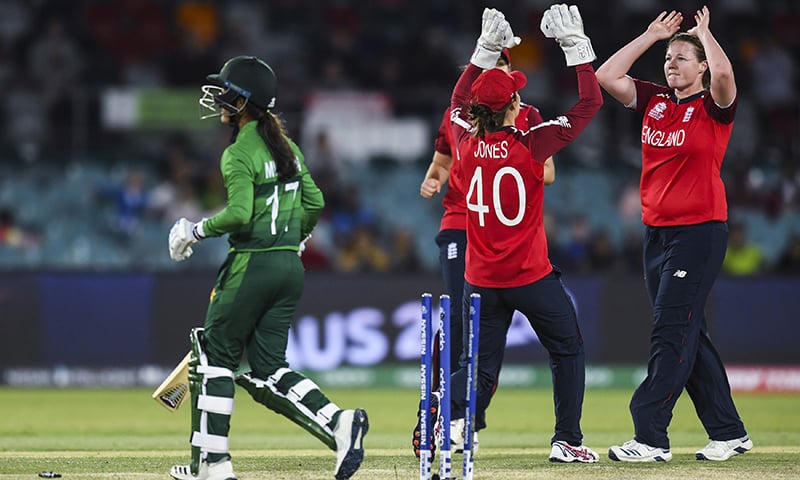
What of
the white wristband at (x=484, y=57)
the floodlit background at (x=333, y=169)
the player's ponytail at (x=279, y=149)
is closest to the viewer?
the player's ponytail at (x=279, y=149)

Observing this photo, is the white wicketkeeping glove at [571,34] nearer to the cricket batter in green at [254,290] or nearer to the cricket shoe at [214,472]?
the cricket batter in green at [254,290]

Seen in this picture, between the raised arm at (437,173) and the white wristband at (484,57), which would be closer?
the white wristband at (484,57)

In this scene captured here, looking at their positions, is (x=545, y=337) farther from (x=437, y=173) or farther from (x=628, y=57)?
(x=628, y=57)

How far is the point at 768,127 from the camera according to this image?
58.6ft

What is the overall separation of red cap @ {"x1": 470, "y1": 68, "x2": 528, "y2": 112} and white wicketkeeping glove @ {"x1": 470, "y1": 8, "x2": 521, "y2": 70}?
505 mm

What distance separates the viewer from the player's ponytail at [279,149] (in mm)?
6715

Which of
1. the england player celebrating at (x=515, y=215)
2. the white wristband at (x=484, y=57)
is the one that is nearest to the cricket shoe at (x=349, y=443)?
the england player celebrating at (x=515, y=215)

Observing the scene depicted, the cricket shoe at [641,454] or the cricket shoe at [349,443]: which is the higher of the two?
the cricket shoe at [349,443]

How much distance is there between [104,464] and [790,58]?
1479 centimetres

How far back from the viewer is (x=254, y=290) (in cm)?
664

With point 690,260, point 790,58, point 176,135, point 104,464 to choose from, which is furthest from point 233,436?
point 790,58

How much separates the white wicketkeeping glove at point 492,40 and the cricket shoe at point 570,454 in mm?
2279

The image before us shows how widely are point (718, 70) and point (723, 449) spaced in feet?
7.50

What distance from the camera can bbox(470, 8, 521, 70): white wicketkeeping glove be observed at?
7.44 metres
